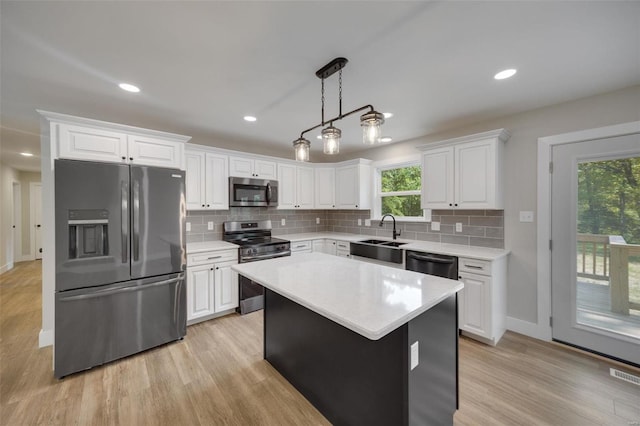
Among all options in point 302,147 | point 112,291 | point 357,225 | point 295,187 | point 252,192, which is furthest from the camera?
point 357,225

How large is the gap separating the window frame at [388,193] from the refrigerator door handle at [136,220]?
3266 millimetres

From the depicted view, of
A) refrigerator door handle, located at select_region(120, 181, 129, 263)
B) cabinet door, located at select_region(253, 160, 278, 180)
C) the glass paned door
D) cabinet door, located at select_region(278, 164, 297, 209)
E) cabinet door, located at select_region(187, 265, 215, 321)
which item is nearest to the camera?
the glass paned door

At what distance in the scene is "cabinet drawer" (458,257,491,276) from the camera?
8.38ft

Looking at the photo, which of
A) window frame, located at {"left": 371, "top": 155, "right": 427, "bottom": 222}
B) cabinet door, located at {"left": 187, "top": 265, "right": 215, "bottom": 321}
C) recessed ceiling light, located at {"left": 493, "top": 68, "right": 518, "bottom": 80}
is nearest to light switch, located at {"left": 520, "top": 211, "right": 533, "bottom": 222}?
window frame, located at {"left": 371, "top": 155, "right": 427, "bottom": 222}

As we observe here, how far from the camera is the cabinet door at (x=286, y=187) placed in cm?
420

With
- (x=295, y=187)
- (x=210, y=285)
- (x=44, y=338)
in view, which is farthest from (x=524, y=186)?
(x=44, y=338)

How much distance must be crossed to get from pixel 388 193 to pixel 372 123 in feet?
9.05

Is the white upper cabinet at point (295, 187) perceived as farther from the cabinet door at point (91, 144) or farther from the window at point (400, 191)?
the cabinet door at point (91, 144)

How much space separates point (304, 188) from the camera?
14.7 ft

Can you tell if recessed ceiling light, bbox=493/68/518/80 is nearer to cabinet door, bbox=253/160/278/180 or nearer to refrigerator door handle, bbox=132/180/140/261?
cabinet door, bbox=253/160/278/180

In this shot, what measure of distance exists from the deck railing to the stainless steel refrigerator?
4.07 m

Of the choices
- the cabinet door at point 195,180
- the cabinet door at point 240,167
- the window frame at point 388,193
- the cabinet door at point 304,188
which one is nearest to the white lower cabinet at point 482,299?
the window frame at point 388,193

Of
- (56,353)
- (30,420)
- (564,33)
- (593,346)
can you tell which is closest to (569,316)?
(593,346)

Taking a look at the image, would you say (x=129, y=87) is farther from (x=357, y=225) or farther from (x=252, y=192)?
(x=357, y=225)
